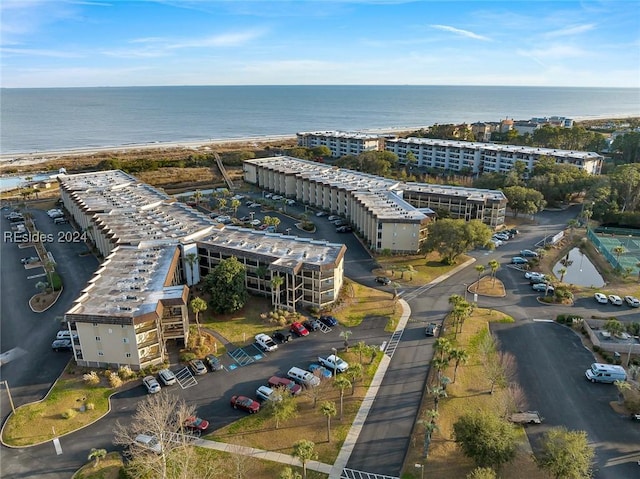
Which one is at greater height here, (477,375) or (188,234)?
(188,234)

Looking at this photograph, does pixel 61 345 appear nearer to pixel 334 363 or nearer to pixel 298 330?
pixel 298 330

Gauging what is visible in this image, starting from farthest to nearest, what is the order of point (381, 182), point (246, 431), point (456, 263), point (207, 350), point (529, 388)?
point (381, 182) < point (456, 263) < point (207, 350) < point (529, 388) < point (246, 431)

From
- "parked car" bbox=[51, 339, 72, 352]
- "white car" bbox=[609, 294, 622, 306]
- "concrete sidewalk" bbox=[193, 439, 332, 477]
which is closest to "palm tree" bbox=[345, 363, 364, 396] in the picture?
"concrete sidewalk" bbox=[193, 439, 332, 477]

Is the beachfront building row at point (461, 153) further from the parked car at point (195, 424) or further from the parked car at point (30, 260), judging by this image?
the parked car at point (195, 424)

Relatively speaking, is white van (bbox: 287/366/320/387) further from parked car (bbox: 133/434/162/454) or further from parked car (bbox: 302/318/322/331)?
parked car (bbox: 133/434/162/454)

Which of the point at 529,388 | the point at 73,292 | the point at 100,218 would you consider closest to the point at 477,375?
the point at 529,388

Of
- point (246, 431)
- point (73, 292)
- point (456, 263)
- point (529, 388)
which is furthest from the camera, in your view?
point (456, 263)

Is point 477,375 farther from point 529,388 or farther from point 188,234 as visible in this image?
point 188,234
